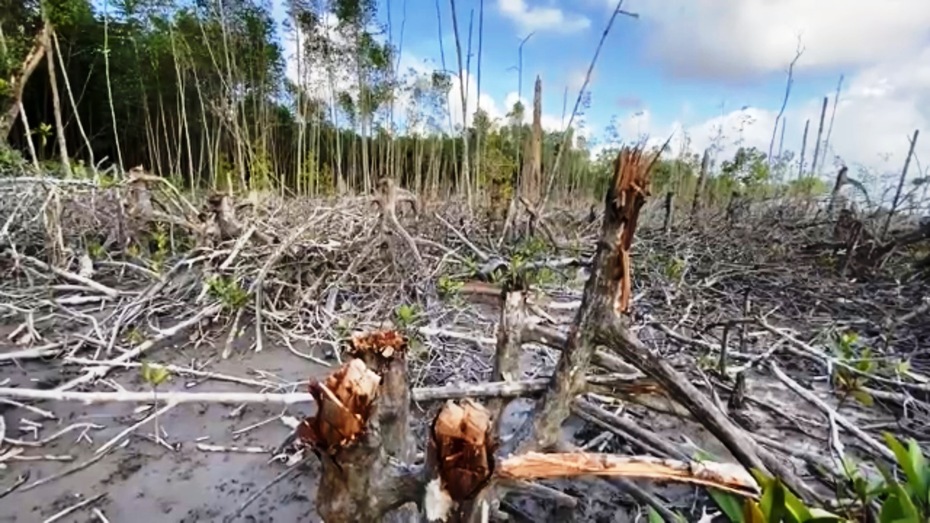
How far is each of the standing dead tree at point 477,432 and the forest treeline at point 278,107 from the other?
5144 millimetres

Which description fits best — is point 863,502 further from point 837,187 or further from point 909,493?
point 837,187

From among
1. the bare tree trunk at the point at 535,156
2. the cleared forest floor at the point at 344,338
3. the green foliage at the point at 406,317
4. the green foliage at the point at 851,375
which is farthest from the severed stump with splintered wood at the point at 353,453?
the bare tree trunk at the point at 535,156

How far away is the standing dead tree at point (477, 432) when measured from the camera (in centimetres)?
67

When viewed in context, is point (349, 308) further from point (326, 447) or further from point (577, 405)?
point (326, 447)

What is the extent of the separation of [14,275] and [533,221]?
370 centimetres

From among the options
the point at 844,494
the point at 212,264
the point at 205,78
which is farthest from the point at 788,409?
the point at 205,78

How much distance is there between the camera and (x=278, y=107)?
29.8ft

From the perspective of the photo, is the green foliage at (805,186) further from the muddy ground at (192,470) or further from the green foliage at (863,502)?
the green foliage at (863,502)

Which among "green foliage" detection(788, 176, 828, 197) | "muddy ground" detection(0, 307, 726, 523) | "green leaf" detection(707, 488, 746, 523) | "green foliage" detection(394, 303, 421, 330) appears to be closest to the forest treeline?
"green foliage" detection(788, 176, 828, 197)

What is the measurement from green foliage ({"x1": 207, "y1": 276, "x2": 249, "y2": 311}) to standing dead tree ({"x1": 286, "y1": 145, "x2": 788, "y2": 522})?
6.72ft

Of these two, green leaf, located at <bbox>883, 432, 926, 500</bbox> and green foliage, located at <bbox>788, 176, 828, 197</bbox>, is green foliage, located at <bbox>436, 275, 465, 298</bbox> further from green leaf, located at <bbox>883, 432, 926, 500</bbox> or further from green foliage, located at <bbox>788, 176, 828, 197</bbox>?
green foliage, located at <bbox>788, 176, 828, 197</bbox>

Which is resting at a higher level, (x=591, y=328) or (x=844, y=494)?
(x=591, y=328)

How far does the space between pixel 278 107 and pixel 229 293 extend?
7.24 m

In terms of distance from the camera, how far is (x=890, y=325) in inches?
106
